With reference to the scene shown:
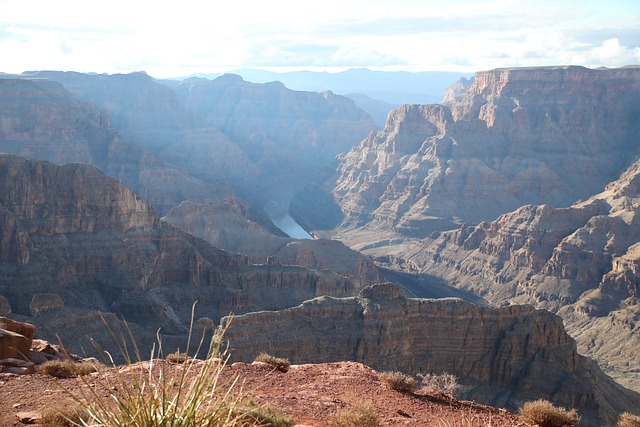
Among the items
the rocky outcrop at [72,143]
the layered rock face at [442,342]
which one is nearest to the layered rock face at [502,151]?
the rocky outcrop at [72,143]

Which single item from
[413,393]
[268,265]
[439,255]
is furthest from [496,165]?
[413,393]

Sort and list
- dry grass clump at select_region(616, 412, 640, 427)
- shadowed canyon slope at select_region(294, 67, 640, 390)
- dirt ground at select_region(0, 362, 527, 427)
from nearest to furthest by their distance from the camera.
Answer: dirt ground at select_region(0, 362, 527, 427) < dry grass clump at select_region(616, 412, 640, 427) < shadowed canyon slope at select_region(294, 67, 640, 390)

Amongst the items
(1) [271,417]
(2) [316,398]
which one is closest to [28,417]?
(1) [271,417]

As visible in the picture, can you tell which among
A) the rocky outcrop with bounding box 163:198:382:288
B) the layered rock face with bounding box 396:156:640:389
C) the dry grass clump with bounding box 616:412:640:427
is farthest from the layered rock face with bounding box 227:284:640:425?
the rocky outcrop with bounding box 163:198:382:288

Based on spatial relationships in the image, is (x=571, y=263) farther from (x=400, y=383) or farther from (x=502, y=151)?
(x=400, y=383)

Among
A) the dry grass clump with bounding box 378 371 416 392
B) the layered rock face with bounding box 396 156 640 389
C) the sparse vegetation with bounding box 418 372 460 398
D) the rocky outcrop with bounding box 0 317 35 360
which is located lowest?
the layered rock face with bounding box 396 156 640 389

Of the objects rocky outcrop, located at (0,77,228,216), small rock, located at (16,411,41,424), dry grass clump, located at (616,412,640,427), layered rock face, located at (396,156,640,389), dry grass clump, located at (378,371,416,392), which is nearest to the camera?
small rock, located at (16,411,41,424)

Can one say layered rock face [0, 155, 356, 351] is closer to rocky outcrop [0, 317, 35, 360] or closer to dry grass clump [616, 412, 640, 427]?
rocky outcrop [0, 317, 35, 360]

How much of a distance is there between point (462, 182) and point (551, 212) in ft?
153

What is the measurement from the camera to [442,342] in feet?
181

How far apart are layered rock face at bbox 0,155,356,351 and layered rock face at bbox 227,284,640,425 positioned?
1159 cm

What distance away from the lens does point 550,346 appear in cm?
5600

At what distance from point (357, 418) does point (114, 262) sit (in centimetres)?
6090

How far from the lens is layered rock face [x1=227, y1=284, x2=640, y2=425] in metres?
52.5
